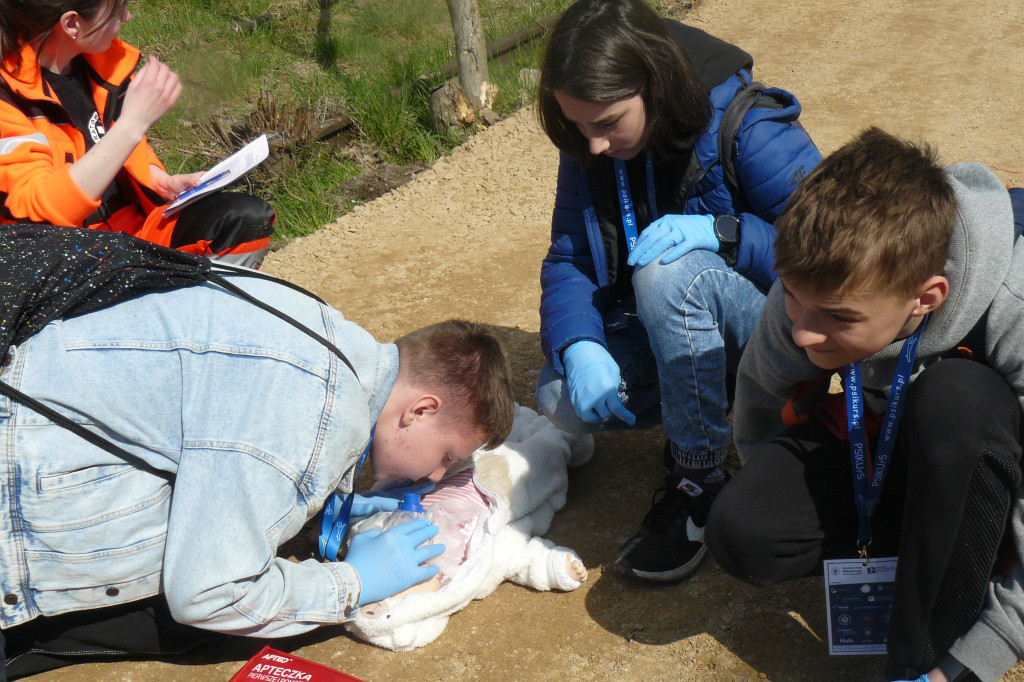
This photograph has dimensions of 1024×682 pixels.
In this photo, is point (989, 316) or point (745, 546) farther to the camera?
point (745, 546)

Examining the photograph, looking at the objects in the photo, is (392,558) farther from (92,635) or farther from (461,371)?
(92,635)

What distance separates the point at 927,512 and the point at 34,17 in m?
2.28

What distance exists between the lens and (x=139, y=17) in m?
5.89

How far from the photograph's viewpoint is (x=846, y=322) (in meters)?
1.50

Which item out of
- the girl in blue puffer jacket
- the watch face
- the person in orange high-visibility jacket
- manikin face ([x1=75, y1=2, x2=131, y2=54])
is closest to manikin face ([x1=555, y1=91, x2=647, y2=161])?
the girl in blue puffer jacket

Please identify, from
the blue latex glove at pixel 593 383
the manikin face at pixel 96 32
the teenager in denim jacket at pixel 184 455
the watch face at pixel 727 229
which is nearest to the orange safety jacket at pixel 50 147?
the manikin face at pixel 96 32

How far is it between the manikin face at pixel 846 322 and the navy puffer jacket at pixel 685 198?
0.50 metres

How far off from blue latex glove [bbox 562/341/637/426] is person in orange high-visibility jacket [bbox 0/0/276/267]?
1041 mm

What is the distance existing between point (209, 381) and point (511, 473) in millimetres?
886

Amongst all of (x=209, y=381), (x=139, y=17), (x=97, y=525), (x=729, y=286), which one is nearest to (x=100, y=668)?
(x=97, y=525)

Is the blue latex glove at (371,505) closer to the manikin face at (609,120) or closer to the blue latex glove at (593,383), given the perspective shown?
the blue latex glove at (593,383)

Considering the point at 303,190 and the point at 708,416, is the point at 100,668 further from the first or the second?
the point at 303,190

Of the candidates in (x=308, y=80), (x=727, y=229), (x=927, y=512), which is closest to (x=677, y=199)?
Result: (x=727, y=229)

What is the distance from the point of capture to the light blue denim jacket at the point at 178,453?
1506 mm
